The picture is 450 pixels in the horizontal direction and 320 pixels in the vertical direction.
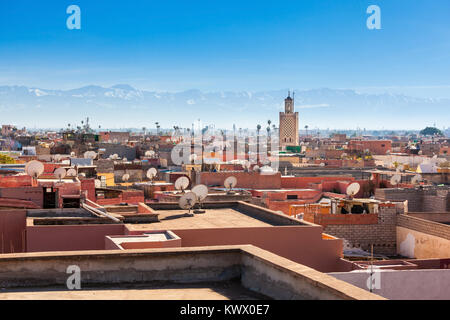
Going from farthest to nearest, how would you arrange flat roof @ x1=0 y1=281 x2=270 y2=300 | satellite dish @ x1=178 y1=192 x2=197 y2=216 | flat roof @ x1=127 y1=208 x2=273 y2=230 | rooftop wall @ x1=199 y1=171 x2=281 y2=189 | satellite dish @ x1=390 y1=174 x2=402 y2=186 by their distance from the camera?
rooftop wall @ x1=199 y1=171 x2=281 y2=189 < satellite dish @ x1=390 y1=174 x2=402 y2=186 < satellite dish @ x1=178 y1=192 x2=197 y2=216 < flat roof @ x1=127 y1=208 x2=273 y2=230 < flat roof @ x1=0 y1=281 x2=270 y2=300

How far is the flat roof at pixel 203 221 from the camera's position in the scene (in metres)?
10.5

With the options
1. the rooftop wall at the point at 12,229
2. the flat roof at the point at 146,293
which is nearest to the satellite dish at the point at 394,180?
the rooftop wall at the point at 12,229

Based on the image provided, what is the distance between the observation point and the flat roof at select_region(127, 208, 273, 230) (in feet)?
34.4

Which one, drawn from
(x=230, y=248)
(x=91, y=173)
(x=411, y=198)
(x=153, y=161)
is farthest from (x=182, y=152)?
(x=230, y=248)

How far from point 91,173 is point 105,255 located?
23.0m

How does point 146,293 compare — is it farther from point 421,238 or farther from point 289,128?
point 289,128

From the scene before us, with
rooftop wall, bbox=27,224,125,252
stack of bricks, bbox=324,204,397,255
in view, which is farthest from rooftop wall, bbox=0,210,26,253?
stack of bricks, bbox=324,204,397,255

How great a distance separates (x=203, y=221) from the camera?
36.4ft

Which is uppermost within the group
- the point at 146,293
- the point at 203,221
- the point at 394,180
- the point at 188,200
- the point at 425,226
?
the point at 188,200

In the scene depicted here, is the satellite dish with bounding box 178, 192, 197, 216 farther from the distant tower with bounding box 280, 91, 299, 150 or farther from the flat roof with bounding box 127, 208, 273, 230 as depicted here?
the distant tower with bounding box 280, 91, 299, 150

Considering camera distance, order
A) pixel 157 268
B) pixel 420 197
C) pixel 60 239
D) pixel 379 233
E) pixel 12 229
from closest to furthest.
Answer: pixel 157 268, pixel 60 239, pixel 12 229, pixel 379 233, pixel 420 197

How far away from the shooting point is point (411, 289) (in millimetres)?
9336

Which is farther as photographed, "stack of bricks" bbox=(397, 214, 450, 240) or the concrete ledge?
"stack of bricks" bbox=(397, 214, 450, 240)

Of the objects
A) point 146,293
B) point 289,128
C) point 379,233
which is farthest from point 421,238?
point 289,128
